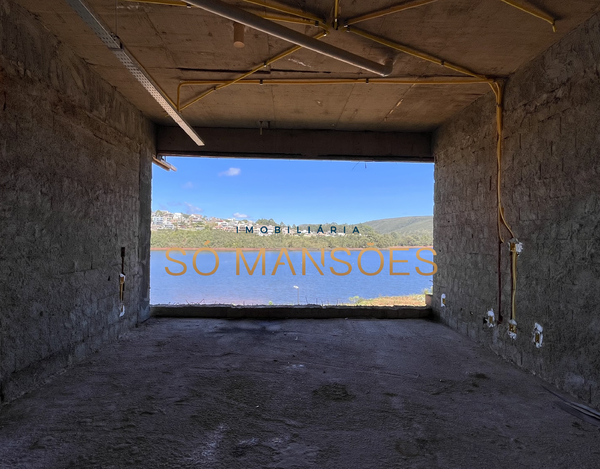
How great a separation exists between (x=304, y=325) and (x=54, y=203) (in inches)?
130

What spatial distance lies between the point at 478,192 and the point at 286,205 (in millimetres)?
42820

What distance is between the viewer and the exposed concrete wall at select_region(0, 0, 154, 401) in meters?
2.45

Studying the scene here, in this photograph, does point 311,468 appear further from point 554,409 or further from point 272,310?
point 272,310

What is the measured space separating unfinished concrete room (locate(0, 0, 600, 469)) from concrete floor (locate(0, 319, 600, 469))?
2 cm

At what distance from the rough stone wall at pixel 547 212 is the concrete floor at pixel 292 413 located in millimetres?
377

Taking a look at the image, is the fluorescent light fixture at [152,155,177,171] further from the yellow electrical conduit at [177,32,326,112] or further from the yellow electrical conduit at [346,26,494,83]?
the yellow electrical conduit at [346,26,494,83]

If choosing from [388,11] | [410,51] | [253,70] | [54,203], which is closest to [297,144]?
[253,70]

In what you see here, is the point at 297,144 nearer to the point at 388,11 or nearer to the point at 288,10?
the point at 288,10

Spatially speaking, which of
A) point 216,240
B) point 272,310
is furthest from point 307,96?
point 216,240

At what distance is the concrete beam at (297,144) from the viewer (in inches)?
210

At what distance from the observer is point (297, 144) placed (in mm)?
5367

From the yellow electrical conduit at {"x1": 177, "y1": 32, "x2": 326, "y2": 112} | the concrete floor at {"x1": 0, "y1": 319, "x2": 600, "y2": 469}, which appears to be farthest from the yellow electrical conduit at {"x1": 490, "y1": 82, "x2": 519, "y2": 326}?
the yellow electrical conduit at {"x1": 177, "y1": 32, "x2": 326, "y2": 112}

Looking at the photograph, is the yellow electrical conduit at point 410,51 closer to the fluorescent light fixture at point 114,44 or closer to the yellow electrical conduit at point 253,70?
the yellow electrical conduit at point 253,70

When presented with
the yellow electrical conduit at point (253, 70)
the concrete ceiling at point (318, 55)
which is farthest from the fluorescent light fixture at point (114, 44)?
the yellow electrical conduit at point (253, 70)
